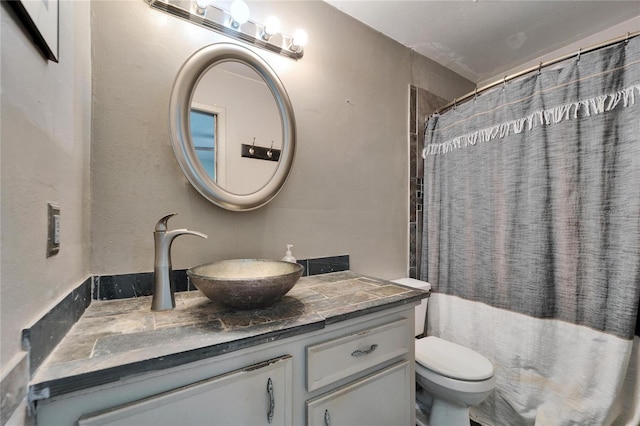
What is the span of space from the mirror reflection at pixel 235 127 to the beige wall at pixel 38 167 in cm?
39

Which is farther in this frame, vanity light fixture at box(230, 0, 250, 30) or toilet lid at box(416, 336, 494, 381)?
toilet lid at box(416, 336, 494, 381)

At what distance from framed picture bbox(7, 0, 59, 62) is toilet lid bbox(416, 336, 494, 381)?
5.84ft

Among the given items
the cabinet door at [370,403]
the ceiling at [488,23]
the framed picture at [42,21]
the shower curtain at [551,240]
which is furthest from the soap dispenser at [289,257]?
the ceiling at [488,23]

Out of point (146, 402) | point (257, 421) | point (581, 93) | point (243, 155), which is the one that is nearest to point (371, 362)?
point (257, 421)

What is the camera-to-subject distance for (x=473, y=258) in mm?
1707

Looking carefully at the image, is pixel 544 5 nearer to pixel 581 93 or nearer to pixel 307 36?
pixel 581 93

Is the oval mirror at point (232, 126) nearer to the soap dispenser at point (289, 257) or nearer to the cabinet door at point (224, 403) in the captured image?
the soap dispenser at point (289, 257)

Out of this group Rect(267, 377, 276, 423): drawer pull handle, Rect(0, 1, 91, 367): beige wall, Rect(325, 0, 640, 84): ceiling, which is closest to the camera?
Rect(0, 1, 91, 367): beige wall

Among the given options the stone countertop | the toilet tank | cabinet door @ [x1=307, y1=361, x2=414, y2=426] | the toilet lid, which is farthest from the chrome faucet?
the toilet tank

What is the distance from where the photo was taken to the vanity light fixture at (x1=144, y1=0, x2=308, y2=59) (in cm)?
112

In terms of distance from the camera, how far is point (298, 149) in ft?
4.75

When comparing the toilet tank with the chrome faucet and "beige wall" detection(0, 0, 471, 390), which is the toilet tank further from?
the chrome faucet

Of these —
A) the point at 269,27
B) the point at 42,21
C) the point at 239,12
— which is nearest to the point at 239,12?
the point at 239,12

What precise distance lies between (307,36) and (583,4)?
1.60 metres
